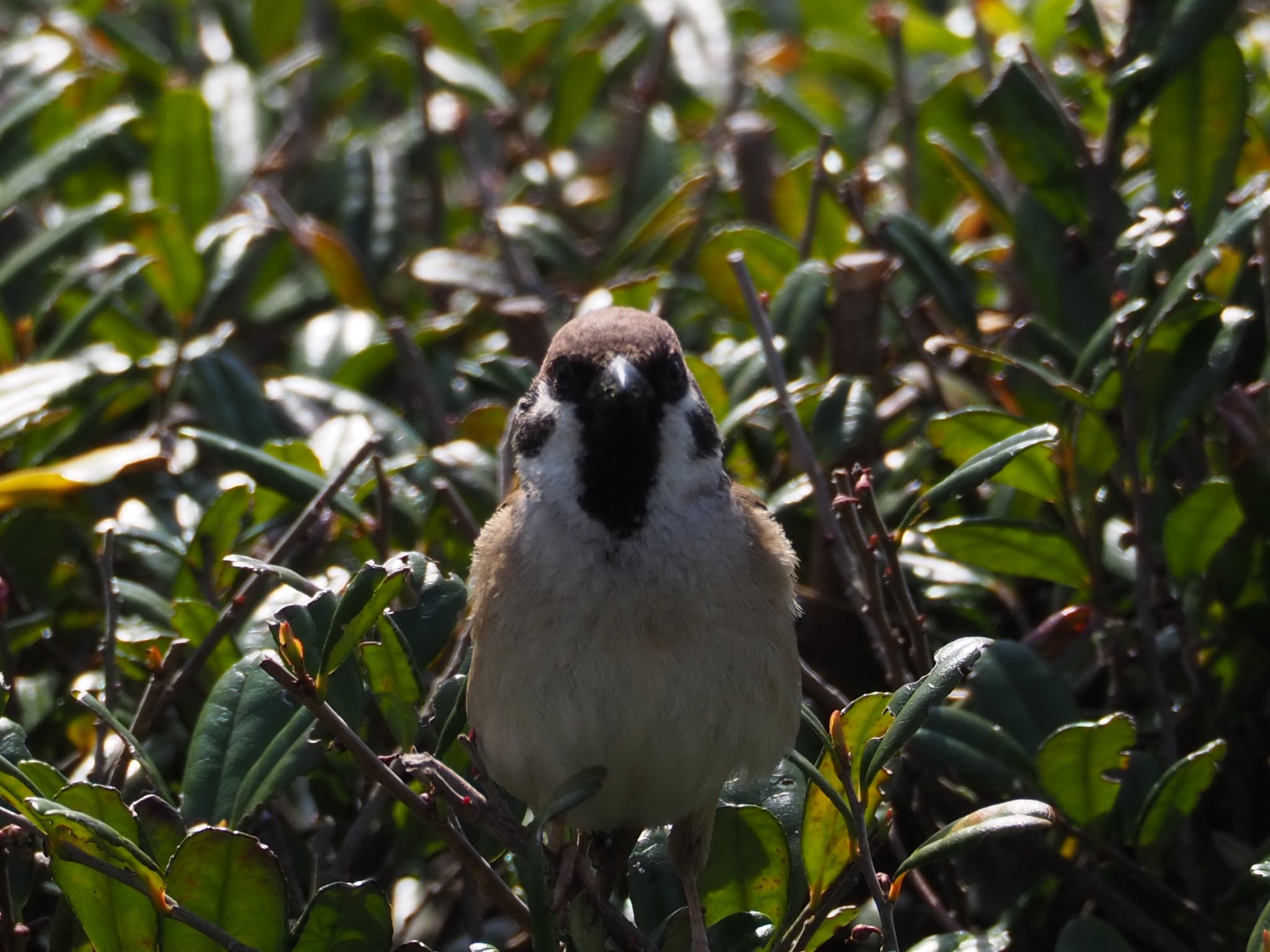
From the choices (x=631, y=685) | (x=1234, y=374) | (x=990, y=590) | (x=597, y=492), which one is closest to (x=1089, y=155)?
(x=1234, y=374)

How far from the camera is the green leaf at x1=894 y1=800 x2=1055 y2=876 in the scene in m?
1.96

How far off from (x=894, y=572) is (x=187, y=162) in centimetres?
243

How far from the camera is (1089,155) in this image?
309cm

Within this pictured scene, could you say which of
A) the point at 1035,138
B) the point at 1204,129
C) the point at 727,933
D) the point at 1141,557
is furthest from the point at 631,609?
the point at 1204,129

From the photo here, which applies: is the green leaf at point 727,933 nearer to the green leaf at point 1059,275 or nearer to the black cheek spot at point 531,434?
the black cheek spot at point 531,434

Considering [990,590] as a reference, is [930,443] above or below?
above

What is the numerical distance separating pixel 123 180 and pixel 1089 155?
2.68m

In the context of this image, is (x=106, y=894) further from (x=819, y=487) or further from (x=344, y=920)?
(x=819, y=487)

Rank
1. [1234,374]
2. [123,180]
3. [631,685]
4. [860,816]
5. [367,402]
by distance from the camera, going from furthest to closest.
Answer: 1. [123,180]
2. [367,402]
3. [1234,374]
4. [631,685]
5. [860,816]

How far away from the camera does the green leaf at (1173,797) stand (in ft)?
7.45

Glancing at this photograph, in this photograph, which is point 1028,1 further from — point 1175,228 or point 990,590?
point 990,590

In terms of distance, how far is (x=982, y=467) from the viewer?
7.70ft

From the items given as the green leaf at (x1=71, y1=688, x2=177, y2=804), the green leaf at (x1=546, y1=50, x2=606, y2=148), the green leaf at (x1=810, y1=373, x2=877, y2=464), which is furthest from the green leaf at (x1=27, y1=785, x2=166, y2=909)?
the green leaf at (x1=546, y1=50, x2=606, y2=148)

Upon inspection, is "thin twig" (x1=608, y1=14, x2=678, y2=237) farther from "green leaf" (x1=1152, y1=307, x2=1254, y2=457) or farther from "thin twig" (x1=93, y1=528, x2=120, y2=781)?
"thin twig" (x1=93, y1=528, x2=120, y2=781)
